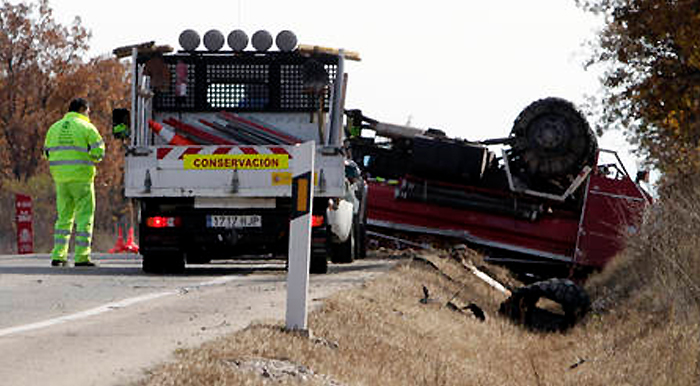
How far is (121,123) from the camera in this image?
48.2 feet

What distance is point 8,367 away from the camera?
6.03 m

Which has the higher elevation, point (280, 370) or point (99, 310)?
point (280, 370)

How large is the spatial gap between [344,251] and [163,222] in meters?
4.15

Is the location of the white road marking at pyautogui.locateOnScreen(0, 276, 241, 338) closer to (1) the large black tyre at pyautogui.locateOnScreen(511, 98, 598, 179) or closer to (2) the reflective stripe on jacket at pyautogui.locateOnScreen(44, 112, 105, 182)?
(2) the reflective stripe on jacket at pyautogui.locateOnScreen(44, 112, 105, 182)

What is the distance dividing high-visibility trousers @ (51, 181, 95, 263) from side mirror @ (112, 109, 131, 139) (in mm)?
851

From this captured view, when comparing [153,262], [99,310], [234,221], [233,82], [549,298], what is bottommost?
[549,298]

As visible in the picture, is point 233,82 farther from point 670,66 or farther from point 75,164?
point 670,66

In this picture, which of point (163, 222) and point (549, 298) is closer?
point (163, 222)

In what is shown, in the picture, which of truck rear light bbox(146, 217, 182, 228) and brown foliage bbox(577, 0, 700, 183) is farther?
brown foliage bbox(577, 0, 700, 183)

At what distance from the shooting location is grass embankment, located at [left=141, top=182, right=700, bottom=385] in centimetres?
673

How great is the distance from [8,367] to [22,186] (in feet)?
124

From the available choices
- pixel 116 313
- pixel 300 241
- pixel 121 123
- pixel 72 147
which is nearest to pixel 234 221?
pixel 121 123

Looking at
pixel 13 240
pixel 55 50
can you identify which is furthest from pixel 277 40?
pixel 13 240

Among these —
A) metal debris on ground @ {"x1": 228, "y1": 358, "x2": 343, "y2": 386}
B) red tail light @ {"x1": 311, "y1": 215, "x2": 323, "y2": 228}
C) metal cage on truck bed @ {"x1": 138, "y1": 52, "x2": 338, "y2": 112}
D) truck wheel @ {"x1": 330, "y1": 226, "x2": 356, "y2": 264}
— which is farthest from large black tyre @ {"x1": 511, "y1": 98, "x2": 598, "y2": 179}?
metal debris on ground @ {"x1": 228, "y1": 358, "x2": 343, "y2": 386}
